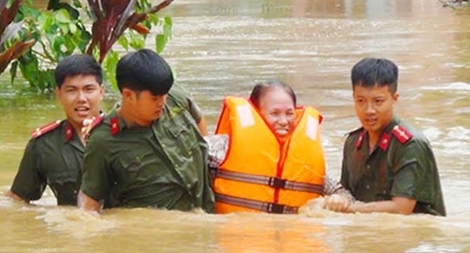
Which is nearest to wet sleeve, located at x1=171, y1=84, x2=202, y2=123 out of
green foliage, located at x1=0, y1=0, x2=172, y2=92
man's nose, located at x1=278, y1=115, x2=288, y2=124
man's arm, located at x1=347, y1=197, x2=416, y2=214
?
man's nose, located at x1=278, y1=115, x2=288, y2=124

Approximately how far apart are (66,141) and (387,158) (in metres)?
1.54

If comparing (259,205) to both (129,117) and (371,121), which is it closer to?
(371,121)

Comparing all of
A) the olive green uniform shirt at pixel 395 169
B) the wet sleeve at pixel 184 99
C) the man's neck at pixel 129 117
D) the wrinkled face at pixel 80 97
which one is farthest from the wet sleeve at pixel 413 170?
the wrinkled face at pixel 80 97

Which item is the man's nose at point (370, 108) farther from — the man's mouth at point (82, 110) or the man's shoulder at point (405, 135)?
the man's mouth at point (82, 110)

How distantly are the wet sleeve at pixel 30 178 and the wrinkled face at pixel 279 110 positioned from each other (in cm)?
113

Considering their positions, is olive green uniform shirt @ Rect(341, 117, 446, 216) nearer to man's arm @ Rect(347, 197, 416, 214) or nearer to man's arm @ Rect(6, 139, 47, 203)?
man's arm @ Rect(347, 197, 416, 214)

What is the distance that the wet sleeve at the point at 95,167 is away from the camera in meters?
5.45

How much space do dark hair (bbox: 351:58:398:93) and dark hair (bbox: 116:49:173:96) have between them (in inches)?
34.2

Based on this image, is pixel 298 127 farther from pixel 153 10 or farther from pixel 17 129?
pixel 153 10

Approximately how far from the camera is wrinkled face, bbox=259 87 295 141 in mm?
5785

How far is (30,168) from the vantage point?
6.03m

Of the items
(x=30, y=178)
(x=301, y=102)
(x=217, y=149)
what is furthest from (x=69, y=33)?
(x=217, y=149)

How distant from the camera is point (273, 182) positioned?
19.0ft

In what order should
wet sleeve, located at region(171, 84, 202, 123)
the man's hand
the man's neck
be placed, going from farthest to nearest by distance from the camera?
wet sleeve, located at region(171, 84, 202, 123) < the man's hand < the man's neck
